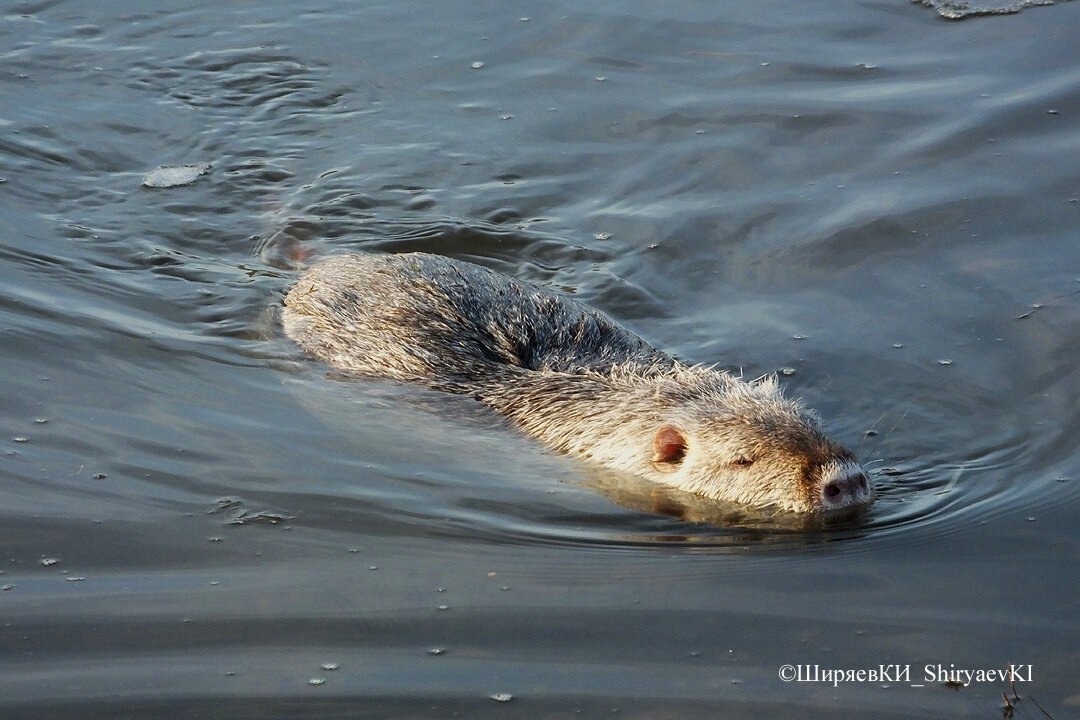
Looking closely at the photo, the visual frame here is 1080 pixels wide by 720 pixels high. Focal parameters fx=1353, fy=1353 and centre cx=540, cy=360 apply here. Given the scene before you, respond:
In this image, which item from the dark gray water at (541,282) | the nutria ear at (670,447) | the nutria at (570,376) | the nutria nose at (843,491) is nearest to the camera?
the dark gray water at (541,282)

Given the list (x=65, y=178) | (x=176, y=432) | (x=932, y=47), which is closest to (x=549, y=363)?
(x=176, y=432)

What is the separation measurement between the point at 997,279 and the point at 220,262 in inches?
184

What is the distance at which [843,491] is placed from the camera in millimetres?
5379

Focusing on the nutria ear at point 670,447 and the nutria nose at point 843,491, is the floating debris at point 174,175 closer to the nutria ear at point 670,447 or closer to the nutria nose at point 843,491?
the nutria ear at point 670,447

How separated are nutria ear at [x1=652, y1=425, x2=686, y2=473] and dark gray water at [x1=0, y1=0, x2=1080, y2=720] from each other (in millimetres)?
221

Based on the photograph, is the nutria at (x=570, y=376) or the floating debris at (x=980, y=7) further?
the floating debris at (x=980, y=7)

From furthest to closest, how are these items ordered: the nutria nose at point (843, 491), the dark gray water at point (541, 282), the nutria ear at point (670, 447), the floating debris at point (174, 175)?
1. the floating debris at point (174, 175)
2. the nutria ear at point (670, 447)
3. the nutria nose at point (843, 491)
4. the dark gray water at point (541, 282)

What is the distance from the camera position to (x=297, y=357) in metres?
7.04

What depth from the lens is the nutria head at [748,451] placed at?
5.44 metres

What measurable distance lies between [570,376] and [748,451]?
1.25m

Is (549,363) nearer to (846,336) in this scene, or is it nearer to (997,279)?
(846,336)

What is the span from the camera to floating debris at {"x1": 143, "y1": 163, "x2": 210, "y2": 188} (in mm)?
9586

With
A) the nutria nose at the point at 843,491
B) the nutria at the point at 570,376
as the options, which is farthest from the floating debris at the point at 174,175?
the nutria nose at the point at 843,491

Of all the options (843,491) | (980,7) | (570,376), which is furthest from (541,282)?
(980,7)
